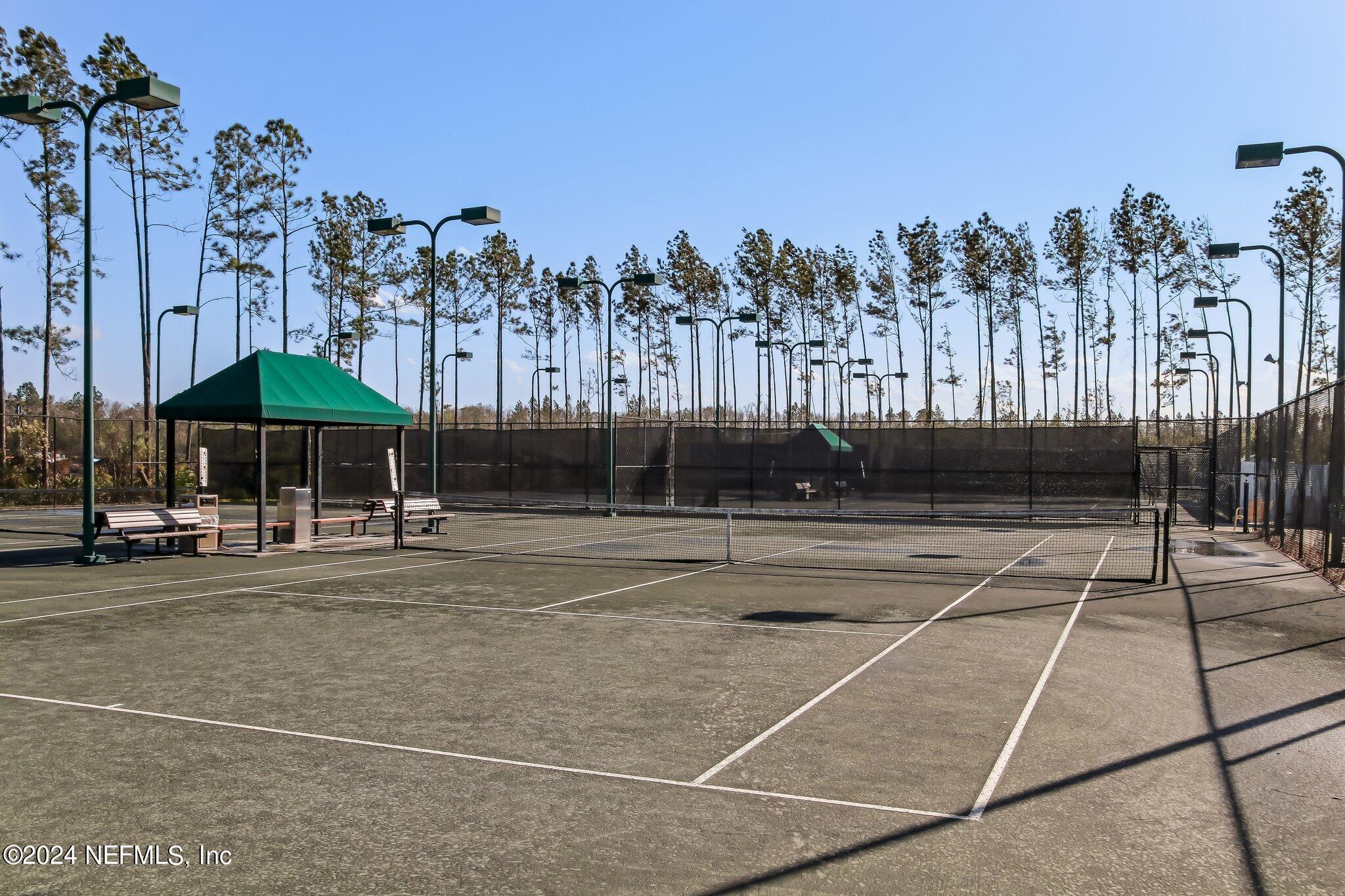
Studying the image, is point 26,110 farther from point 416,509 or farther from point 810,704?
point 810,704

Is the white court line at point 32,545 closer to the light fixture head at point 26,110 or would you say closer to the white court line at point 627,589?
the light fixture head at point 26,110

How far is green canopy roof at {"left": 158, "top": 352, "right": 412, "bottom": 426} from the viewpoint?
19.0 meters

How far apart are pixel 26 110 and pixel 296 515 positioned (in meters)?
8.10

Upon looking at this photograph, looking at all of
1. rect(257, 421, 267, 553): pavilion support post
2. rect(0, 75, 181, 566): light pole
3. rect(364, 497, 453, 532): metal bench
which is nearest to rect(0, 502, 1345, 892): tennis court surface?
rect(0, 75, 181, 566): light pole

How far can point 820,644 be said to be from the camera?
10070 mm

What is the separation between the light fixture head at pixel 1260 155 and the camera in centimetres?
1698

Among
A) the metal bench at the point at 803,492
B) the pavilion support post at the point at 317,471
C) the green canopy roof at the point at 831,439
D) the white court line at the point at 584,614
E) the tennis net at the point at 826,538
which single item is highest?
the green canopy roof at the point at 831,439

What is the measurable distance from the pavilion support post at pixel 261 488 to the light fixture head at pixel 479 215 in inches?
253

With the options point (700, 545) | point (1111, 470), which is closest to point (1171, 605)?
point (700, 545)

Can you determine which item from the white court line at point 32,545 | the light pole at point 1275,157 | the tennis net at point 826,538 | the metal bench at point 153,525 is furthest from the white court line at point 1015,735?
the white court line at point 32,545

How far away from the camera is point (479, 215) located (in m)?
23.0

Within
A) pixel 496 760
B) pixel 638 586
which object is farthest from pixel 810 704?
pixel 638 586

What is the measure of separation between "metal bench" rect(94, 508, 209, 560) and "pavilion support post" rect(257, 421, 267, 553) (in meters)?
0.91

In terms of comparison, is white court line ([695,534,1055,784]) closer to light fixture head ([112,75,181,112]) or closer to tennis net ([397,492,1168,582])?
tennis net ([397,492,1168,582])
